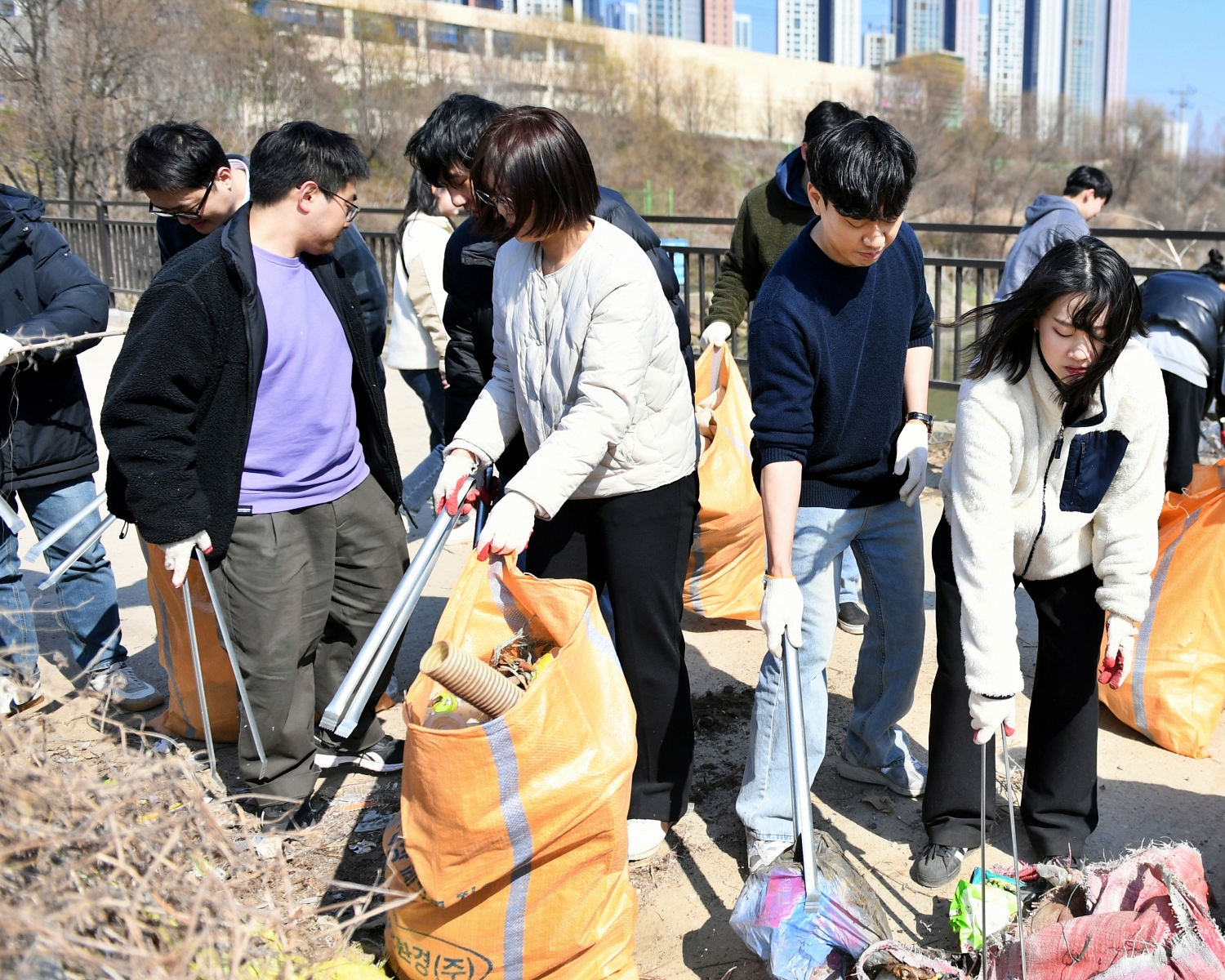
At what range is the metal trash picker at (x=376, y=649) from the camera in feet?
6.10

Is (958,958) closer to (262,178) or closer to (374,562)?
(374,562)

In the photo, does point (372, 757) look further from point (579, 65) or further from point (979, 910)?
point (579, 65)

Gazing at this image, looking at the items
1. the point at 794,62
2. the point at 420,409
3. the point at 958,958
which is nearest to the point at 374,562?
the point at 958,958

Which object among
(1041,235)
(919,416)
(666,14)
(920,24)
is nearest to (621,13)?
(666,14)

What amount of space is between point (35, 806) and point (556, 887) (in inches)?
38.3

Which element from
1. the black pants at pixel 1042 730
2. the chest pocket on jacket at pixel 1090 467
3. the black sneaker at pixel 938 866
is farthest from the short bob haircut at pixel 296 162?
the black sneaker at pixel 938 866

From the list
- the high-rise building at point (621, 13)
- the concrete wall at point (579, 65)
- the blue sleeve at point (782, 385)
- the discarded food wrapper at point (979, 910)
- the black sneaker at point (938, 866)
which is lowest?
the black sneaker at point (938, 866)

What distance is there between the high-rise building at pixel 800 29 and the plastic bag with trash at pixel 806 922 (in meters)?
115

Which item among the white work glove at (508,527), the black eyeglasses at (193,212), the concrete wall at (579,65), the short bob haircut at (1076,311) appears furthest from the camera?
the concrete wall at (579,65)

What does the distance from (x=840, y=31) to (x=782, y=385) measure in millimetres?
116103

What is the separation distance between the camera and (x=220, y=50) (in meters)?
21.6

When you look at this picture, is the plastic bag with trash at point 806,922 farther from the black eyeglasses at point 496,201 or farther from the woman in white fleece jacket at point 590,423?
the black eyeglasses at point 496,201

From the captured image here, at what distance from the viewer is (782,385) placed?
2.30 metres

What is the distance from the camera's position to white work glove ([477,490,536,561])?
6.76 feet
